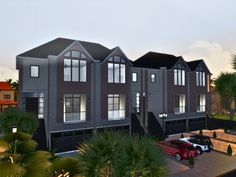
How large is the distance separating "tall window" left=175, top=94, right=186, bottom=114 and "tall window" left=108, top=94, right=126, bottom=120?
10.5 metres

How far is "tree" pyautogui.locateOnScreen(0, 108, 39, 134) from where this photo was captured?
1739 centimetres

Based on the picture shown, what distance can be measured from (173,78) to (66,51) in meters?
17.1

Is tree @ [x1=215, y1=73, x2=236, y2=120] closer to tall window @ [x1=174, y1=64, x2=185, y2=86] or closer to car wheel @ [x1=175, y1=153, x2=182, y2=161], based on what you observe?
tall window @ [x1=174, y1=64, x2=185, y2=86]

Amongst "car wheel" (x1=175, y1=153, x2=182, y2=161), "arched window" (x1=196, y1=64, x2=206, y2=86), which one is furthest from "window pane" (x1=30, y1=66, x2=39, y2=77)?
"arched window" (x1=196, y1=64, x2=206, y2=86)

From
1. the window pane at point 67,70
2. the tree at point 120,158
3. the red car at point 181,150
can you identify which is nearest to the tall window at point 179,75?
the red car at point 181,150

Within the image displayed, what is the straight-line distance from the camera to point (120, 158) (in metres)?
7.00

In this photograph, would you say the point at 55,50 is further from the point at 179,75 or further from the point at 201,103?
the point at 201,103

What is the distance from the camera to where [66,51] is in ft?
70.9

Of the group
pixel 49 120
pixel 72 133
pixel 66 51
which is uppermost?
pixel 66 51

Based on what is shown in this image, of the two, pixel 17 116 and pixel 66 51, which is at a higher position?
pixel 66 51

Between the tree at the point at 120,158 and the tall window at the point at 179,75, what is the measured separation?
25989 mm

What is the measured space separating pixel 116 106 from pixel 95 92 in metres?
3.64

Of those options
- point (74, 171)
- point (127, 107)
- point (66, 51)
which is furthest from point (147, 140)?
point (127, 107)

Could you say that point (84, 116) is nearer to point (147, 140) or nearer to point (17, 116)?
point (17, 116)
